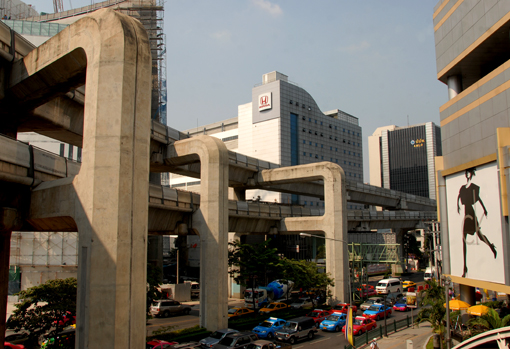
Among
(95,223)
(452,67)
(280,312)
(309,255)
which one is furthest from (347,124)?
(95,223)

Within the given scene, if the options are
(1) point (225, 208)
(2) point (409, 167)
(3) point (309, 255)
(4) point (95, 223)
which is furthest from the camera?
(2) point (409, 167)

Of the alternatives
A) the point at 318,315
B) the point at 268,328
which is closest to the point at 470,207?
the point at 268,328

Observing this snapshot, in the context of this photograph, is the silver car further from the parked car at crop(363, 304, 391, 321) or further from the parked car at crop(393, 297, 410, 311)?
the parked car at crop(393, 297, 410, 311)

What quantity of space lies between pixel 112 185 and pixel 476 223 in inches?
744

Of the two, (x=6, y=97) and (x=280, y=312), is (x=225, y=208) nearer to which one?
(x=280, y=312)

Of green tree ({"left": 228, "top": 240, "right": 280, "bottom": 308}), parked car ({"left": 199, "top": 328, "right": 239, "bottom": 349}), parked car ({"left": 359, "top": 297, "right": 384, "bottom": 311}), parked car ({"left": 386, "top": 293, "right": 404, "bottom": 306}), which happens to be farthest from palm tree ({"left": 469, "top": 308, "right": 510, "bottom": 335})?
parked car ({"left": 386, "top": 293, "right": 404, "bottom": 306})

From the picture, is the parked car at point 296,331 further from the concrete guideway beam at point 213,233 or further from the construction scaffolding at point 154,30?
the construction scaffolding at point 154,30

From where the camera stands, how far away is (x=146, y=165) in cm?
1794

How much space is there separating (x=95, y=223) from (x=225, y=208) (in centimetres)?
1857

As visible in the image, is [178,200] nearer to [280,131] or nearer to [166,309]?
[166,309]

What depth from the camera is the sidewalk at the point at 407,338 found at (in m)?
28.8

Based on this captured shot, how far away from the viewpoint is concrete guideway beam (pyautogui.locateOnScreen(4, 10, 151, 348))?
1630 cm

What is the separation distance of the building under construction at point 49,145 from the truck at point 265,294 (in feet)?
67.4

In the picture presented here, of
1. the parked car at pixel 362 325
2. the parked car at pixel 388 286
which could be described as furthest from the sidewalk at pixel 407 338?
the parked car at pixel 388 286
